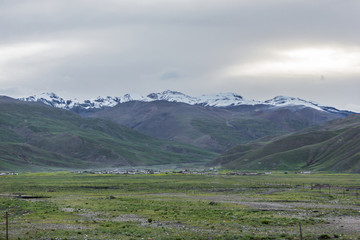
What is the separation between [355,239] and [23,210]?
38795mm

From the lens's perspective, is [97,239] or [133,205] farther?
[133,205]

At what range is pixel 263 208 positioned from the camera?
62.5 metres

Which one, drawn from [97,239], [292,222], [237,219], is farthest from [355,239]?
[97,239]

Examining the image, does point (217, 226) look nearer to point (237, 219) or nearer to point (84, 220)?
point (237, 219)

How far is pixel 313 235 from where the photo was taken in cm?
4059

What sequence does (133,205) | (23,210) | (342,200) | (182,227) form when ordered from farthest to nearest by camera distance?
1. (342,200)
2. (133,205)
3. (23,210)
4. (182,227)

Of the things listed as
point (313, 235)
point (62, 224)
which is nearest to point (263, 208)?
point (313, 235)

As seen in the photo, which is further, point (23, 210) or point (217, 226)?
point (23, 210)

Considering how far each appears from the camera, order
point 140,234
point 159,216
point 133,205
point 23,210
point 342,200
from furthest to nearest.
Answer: point 342,200 < point 133,205 < point 23,210 < point 159,216 < point 140,234

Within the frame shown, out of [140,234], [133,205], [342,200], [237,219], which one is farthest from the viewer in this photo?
[342,200]

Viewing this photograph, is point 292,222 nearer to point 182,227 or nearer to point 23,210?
point 182,227

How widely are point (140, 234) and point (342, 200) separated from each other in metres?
42.0

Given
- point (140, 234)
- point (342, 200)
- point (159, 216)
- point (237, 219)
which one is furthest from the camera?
point (342, 200)

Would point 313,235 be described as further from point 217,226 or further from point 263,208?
point 263,208
